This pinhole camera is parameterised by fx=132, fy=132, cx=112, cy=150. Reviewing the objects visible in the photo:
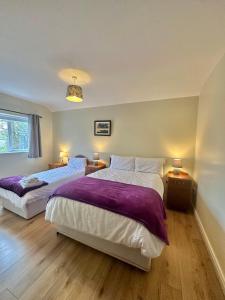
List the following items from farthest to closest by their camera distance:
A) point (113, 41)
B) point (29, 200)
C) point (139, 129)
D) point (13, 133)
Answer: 1. point (13, 133)
2. point (139, 129)
3. point (29, 200)
4. point (113, 41)

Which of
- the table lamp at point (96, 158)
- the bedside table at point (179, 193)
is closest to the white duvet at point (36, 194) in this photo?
the table lamp at point (96, 158)

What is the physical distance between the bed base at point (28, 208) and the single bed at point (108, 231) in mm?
642

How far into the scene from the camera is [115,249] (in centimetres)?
150

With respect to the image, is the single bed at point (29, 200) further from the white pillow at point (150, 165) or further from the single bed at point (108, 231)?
the white pillow at point (150, 165)

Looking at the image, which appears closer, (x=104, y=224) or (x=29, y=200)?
(x=104, y=224)

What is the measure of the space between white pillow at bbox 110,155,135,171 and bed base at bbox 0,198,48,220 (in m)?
1.70

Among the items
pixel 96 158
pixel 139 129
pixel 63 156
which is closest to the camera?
pixel 139 129

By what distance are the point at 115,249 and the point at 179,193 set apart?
5.62 feet

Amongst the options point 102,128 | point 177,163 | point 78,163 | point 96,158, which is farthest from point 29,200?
point 177,163

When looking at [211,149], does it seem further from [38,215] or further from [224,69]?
[38,215]

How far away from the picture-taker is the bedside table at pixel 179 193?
8.41ft

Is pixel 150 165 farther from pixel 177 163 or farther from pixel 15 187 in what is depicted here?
pixel 15 187

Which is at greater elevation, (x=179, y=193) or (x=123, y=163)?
(x=123, y=163)

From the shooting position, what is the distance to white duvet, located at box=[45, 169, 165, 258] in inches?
49.7
